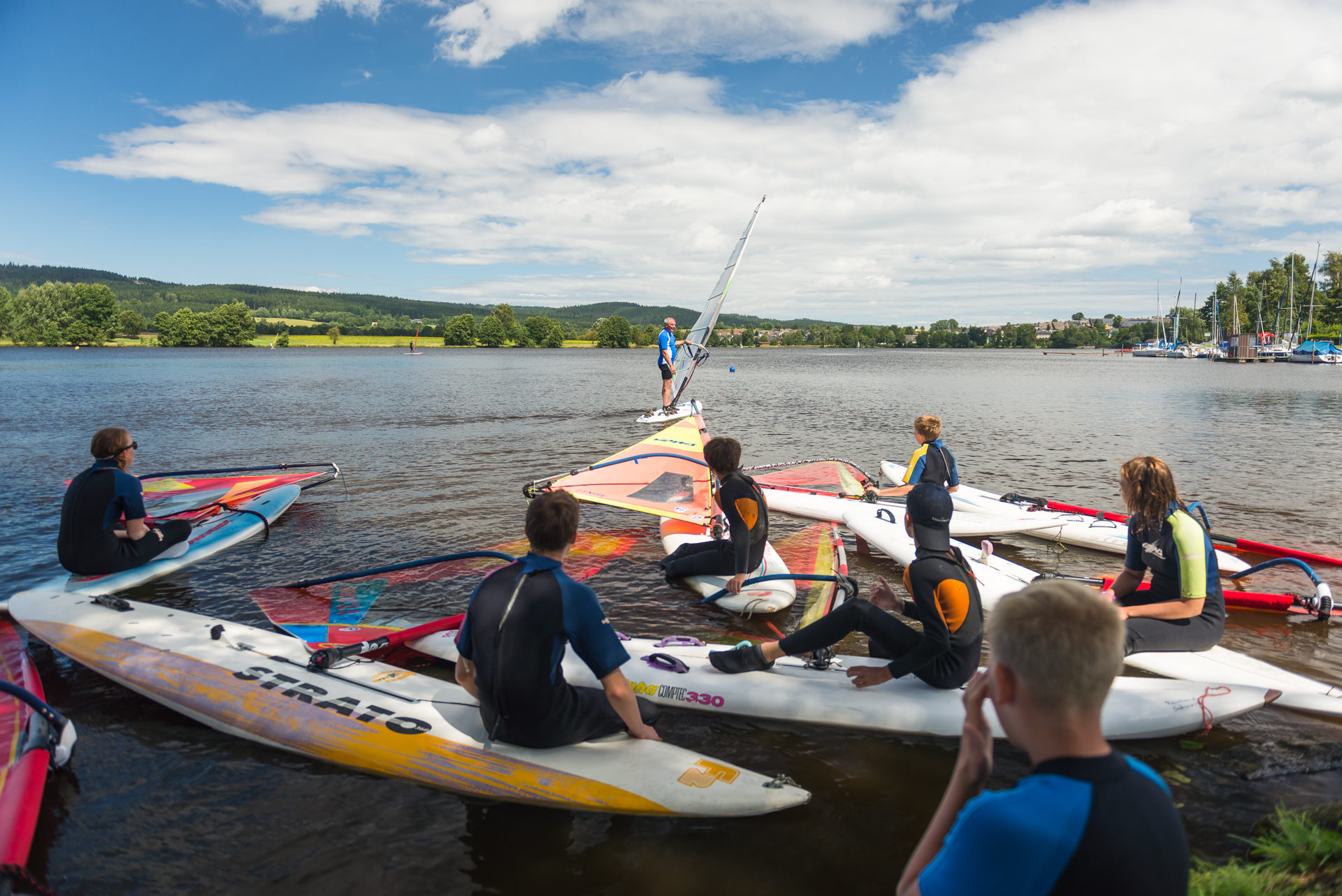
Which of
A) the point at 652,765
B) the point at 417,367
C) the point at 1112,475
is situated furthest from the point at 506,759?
the point at 417,367

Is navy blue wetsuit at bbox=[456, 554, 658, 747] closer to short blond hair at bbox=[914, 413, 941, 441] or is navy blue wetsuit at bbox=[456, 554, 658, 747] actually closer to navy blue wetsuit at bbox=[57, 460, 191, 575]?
navy blue wetsuit at bbox=[57, 460, 191, 575]

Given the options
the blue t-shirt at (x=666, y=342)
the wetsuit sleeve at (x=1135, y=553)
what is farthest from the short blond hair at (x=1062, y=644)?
the blue t-shirt at (x=666, y=342)

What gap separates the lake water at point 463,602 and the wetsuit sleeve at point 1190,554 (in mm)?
1104

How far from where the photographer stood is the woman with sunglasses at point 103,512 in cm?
718

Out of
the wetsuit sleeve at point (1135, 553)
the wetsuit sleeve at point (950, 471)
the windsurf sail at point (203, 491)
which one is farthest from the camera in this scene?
the windsurf sail at point (203, 491)

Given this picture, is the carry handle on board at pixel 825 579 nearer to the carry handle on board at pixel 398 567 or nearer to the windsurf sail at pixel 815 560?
the windsurf sail at pixel 815 560

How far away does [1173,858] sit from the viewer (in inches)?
63.2

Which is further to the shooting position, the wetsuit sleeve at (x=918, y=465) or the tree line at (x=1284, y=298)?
the tree line at (x=1284, y=298)

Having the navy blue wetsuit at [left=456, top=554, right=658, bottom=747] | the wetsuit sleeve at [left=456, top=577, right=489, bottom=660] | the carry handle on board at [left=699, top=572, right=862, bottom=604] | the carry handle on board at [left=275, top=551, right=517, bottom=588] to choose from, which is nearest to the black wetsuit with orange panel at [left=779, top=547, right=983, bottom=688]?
the carry handle on board at [left=699, top=572, right=862, bottom=604]

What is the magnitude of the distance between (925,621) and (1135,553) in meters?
1.99

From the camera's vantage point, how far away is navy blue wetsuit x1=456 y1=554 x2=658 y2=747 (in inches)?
144

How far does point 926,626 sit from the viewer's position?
187 inches

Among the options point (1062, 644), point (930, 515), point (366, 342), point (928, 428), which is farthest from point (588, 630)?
point (366, 342)

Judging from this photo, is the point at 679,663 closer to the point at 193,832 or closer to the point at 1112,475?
the point at 193,832
